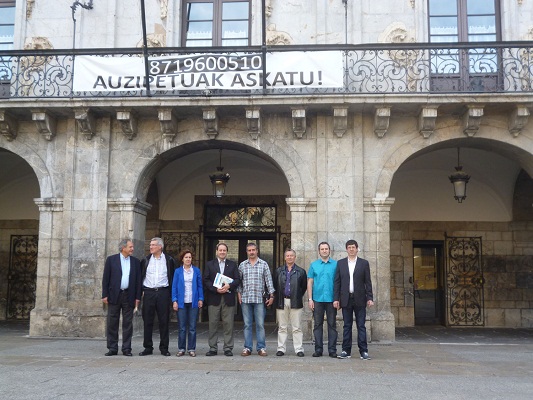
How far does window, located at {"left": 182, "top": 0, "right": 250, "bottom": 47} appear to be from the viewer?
12.6 meters

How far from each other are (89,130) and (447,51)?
7.00 m

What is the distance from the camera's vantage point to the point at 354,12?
12.0 m

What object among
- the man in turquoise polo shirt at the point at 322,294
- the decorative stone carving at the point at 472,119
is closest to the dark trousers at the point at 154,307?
the man in turquoise polo shirt at the point at 322,294

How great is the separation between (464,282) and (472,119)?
5410 millimetres

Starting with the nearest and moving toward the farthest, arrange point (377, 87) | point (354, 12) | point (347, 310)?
point (347, 310)
point (377, 87)
point (354, 12)

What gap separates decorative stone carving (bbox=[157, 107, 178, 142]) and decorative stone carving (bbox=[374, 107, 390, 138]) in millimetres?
3806

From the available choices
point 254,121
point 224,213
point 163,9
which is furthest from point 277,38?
point 224,213

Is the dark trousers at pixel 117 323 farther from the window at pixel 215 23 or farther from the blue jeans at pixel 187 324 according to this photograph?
the window at pixel 215 23

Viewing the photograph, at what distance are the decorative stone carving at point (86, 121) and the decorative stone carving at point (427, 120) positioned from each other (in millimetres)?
6201

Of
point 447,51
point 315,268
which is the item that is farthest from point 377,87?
point 315,268

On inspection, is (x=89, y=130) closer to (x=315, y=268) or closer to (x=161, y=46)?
(x=161, y=46)

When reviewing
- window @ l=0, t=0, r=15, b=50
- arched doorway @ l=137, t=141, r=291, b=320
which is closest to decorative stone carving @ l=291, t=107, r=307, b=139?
arched doorway @ l=137, t=141, r=291, b=320

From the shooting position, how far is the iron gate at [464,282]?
48.7ft

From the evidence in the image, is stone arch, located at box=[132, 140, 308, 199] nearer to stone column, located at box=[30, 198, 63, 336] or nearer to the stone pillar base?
stone column, located at box=[30, 198, 63, 336]
